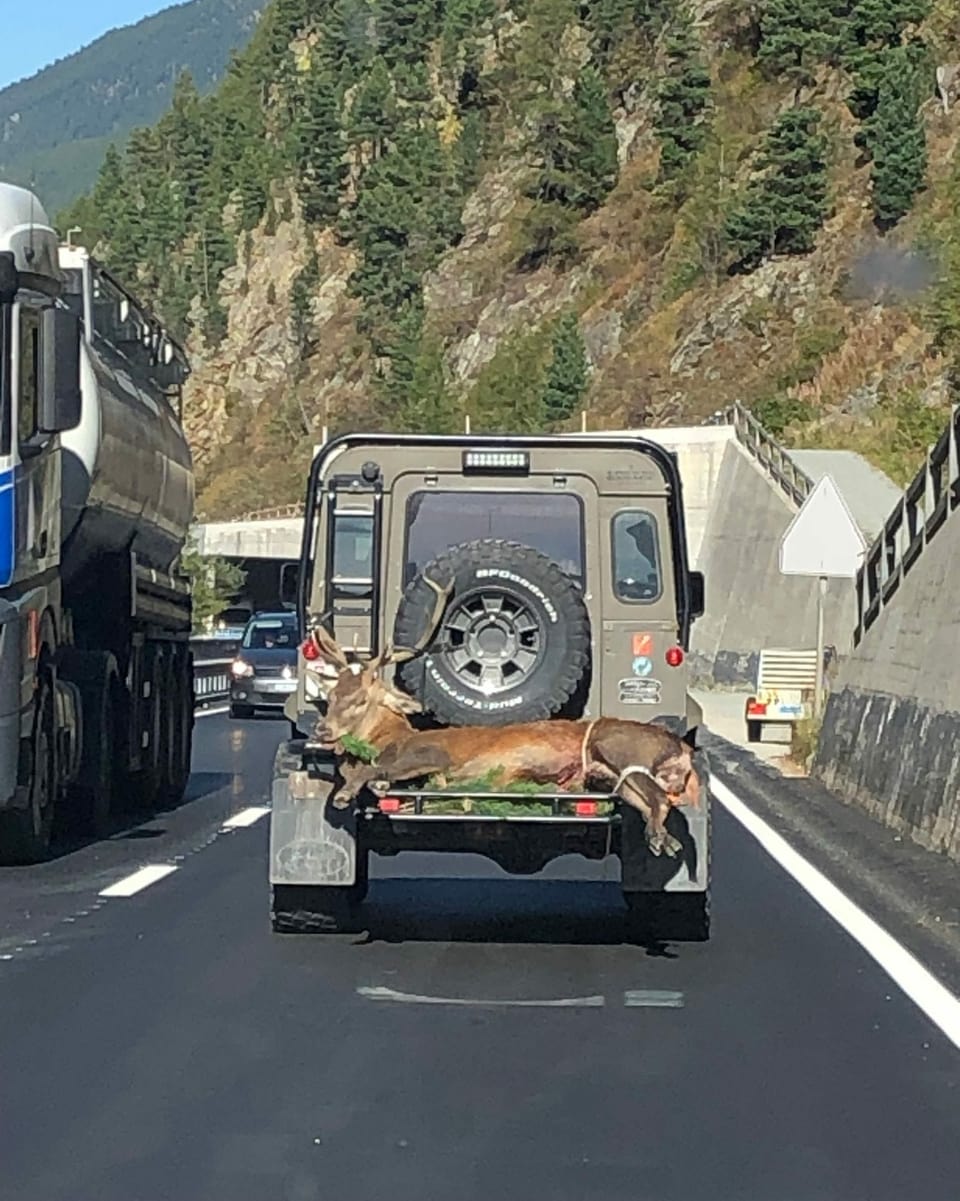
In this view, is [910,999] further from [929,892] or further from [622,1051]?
[929,892]

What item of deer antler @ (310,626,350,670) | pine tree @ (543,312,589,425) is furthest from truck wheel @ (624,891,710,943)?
pine tree @ (543,312,589,425)

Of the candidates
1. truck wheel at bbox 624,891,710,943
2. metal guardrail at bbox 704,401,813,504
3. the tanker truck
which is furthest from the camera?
metal guardrail at bbox 704,401,813,504

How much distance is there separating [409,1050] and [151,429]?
11.3 meters

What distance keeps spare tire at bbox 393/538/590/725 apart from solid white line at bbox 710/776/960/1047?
1.94 m

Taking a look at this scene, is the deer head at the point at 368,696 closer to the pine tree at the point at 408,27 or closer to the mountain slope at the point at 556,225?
the mountain slope at the point at 556,225

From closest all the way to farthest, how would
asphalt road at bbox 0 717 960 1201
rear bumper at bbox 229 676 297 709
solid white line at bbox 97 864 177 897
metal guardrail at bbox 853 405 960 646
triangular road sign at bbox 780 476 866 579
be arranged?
asphalt road at bbox 0 717 960 1201
solid white line at bbox 97 864 177 897
metal guardrail at bbox 853 405 960 646
triangular road sign at bbox 780 476 866 579
rear bumper at bbox 229 676 297 709

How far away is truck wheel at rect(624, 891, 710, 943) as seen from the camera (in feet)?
37.9

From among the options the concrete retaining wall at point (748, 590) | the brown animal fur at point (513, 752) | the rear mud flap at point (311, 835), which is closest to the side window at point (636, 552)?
the brown animal fur at point (513, 752)

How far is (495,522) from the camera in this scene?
1227 cm

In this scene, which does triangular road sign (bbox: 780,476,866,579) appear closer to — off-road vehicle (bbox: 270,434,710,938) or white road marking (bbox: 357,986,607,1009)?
off-road vehicle (bbox: 270,434,710,938)

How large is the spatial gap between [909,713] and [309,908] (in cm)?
709

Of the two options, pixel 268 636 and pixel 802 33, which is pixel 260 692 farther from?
pixel 802 33

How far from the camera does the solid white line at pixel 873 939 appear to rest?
9781 millimetres

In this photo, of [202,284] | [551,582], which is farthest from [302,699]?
[202,284]
